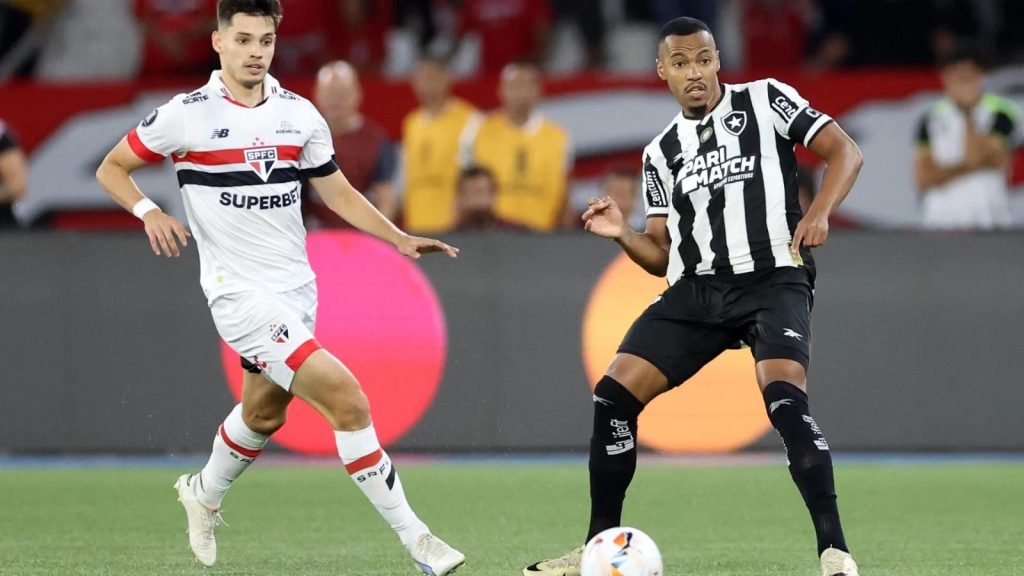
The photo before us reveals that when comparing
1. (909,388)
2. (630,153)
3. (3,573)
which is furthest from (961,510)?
(630,153)

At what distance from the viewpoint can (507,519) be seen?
8.10 metres

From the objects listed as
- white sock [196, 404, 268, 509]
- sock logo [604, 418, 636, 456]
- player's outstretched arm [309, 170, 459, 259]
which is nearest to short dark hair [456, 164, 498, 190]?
player's outstretched arm [309, 170, 459, 259]

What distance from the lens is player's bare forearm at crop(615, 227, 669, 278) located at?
21.3 feet

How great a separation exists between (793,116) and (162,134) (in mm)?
2399

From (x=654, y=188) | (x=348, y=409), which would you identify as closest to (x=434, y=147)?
(x=654, y=188)

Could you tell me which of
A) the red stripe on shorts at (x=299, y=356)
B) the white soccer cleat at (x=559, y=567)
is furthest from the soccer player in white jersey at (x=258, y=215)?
the white soccer cleat at (x=559, y=567)

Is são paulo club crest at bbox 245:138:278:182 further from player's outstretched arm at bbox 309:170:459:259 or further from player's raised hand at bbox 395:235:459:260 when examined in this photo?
player's raised hand at bbox 395:235:459:260

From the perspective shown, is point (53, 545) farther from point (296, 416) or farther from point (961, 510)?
point (961, 510)

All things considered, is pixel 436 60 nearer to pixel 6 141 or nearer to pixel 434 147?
pixel 434 147

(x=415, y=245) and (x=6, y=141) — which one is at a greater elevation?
(x=415, y=245)

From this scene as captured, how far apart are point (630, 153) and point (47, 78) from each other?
510cm

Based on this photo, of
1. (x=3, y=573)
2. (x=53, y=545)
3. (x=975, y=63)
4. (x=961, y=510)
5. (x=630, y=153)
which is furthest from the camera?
(x=630, y=153)

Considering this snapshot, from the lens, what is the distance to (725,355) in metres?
10.8

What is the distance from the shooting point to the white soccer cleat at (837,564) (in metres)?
5.61
